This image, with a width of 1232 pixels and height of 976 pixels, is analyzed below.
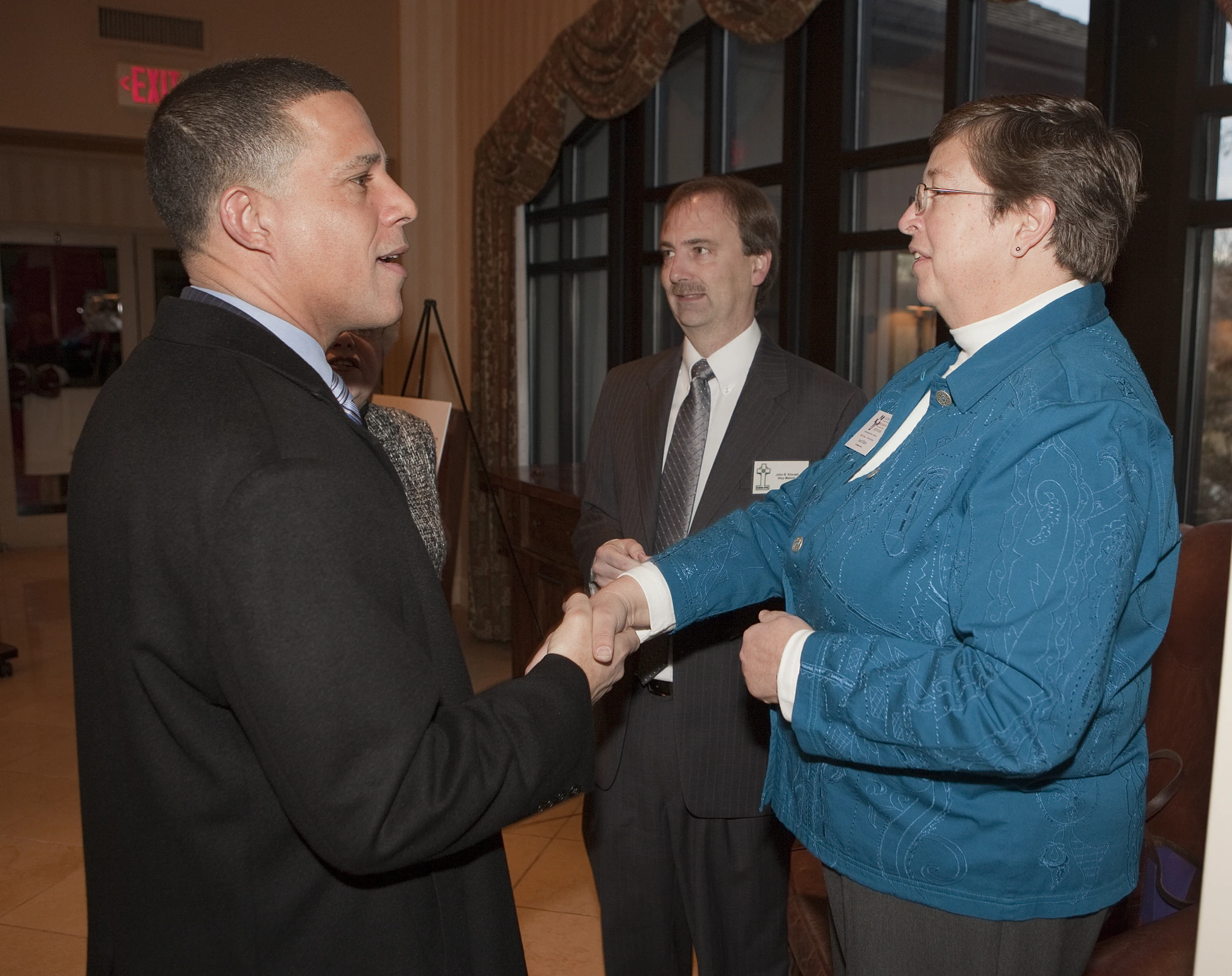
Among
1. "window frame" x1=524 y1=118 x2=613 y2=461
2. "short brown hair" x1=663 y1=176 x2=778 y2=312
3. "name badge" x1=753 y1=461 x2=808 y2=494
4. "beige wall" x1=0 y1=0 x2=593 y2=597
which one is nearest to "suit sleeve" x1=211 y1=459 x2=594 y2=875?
"name badge" x1=753 y1=461 x2=808 y2=494

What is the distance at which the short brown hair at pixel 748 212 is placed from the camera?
2.39 metres

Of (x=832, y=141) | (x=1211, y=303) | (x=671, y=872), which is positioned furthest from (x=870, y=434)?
(x=832, y=141)

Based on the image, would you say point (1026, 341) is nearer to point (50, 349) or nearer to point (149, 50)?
point (149, 50)

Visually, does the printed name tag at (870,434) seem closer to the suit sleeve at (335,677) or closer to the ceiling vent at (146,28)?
the suit sleeve at (335,677)

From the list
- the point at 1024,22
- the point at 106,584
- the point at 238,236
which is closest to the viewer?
the point at 106,584

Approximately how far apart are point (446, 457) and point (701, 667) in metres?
2.33

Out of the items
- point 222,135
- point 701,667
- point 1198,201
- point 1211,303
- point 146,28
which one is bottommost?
point 701,667

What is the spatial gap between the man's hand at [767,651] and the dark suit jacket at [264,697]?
0.95 ft

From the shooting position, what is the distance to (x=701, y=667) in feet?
6.92

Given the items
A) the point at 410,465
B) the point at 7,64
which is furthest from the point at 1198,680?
the point at 7,64

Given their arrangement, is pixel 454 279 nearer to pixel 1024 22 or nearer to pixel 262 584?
pixel 1024 22

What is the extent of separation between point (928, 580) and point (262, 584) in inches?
31.1

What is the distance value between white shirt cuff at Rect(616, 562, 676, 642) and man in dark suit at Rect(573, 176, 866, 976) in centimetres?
19

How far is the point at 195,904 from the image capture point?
1091 mm
